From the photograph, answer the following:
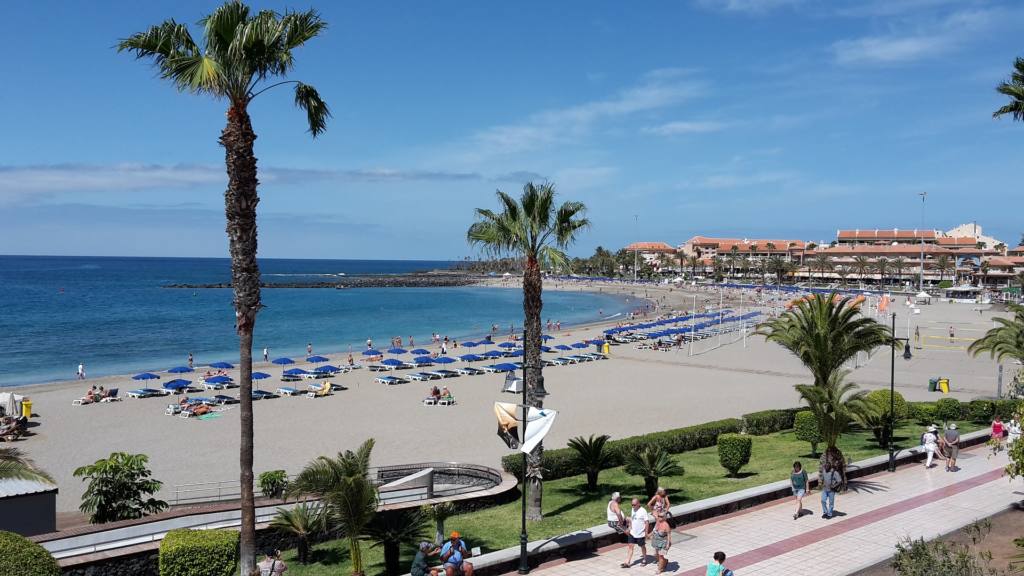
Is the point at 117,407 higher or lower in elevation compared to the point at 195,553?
lower

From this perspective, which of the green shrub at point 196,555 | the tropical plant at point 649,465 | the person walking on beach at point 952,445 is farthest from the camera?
the person walking on beach at point 952,445

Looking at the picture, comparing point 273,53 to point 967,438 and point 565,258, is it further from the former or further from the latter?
point 967,438

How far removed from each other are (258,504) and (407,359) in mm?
35031

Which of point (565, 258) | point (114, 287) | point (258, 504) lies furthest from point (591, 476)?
point (114, 287)

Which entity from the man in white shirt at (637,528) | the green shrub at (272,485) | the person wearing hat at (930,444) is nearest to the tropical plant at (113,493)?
the green shrub at (272,485)

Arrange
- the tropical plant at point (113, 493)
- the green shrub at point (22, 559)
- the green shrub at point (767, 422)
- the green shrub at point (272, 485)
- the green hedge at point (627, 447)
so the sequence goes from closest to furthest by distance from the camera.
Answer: the green shrub at point (22, 559)
the tropical plant at point (113, 493)
the green shrub at point (272, 485)
the green hedge at point (627, 447)
the green shrub at point (767, 422)

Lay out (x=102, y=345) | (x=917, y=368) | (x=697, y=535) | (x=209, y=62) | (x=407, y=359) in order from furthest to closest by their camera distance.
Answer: (x=102, y=345)
(x=407, y=359)
(x=917, y=368)
(x=697, y=535)
(x=209, y=62)

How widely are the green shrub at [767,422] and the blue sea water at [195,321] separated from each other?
38.0 meters

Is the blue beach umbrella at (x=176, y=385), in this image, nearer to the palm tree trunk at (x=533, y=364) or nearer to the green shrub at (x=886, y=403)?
the palm tree trunk at (x=533, y=364)

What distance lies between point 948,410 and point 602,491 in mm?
13585

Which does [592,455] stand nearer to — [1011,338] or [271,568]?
[271,568]

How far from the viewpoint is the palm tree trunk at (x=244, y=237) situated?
1005cm

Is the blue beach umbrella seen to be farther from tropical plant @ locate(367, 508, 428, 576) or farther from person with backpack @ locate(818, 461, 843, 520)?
person with backpack @ locate(818, 461, 843, 520)

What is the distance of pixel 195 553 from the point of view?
10.6 metres
